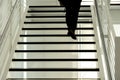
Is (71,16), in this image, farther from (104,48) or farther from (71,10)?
(104,48)

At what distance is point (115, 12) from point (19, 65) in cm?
279

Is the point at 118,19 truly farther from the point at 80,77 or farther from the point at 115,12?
the point at 80,77

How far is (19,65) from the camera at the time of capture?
7.08 metres

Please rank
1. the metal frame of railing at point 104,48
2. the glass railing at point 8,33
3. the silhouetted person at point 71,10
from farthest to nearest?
the glass railing at point 8,33
the metal frame of railing at point 104,48
the silhouetted person at point 71,10

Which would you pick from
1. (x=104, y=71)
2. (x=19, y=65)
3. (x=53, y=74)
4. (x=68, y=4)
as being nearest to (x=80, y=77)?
(x=53, y=74)

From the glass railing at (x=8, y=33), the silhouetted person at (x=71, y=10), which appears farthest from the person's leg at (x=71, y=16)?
the glass railing at (x=8, y=33)

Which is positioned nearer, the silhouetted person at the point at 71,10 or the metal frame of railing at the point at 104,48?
the silhouetted person at the point at 71,10

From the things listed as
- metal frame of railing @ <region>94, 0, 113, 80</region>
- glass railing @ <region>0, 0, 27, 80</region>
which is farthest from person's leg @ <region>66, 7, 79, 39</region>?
glass railing @ <region>0, 0, 27, 80</region>

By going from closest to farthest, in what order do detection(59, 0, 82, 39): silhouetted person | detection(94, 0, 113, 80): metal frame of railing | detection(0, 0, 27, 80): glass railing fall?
detection(59, 0, 82, 39): silhouetted person < detection(94, 0, 113, 80): metal frame of railing < detection(0, 0, 27, 80): glass railing

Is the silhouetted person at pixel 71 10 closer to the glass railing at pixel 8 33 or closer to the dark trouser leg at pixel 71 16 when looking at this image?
the dark trouser leg at pixel 71 16

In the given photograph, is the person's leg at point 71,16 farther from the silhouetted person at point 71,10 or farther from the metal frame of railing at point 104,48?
the metal frame of railing at point 104,48

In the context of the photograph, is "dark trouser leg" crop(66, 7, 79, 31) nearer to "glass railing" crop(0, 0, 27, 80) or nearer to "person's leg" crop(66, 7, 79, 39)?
"person's leg" crop(66, 7, 79, 39)

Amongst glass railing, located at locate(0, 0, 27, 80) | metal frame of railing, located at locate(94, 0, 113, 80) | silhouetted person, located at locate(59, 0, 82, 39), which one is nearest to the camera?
silhouetted person, located at locate(59, 0, 82, 39)

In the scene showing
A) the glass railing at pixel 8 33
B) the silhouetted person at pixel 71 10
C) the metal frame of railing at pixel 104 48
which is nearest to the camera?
the silhouetted person at pixel 71 10
